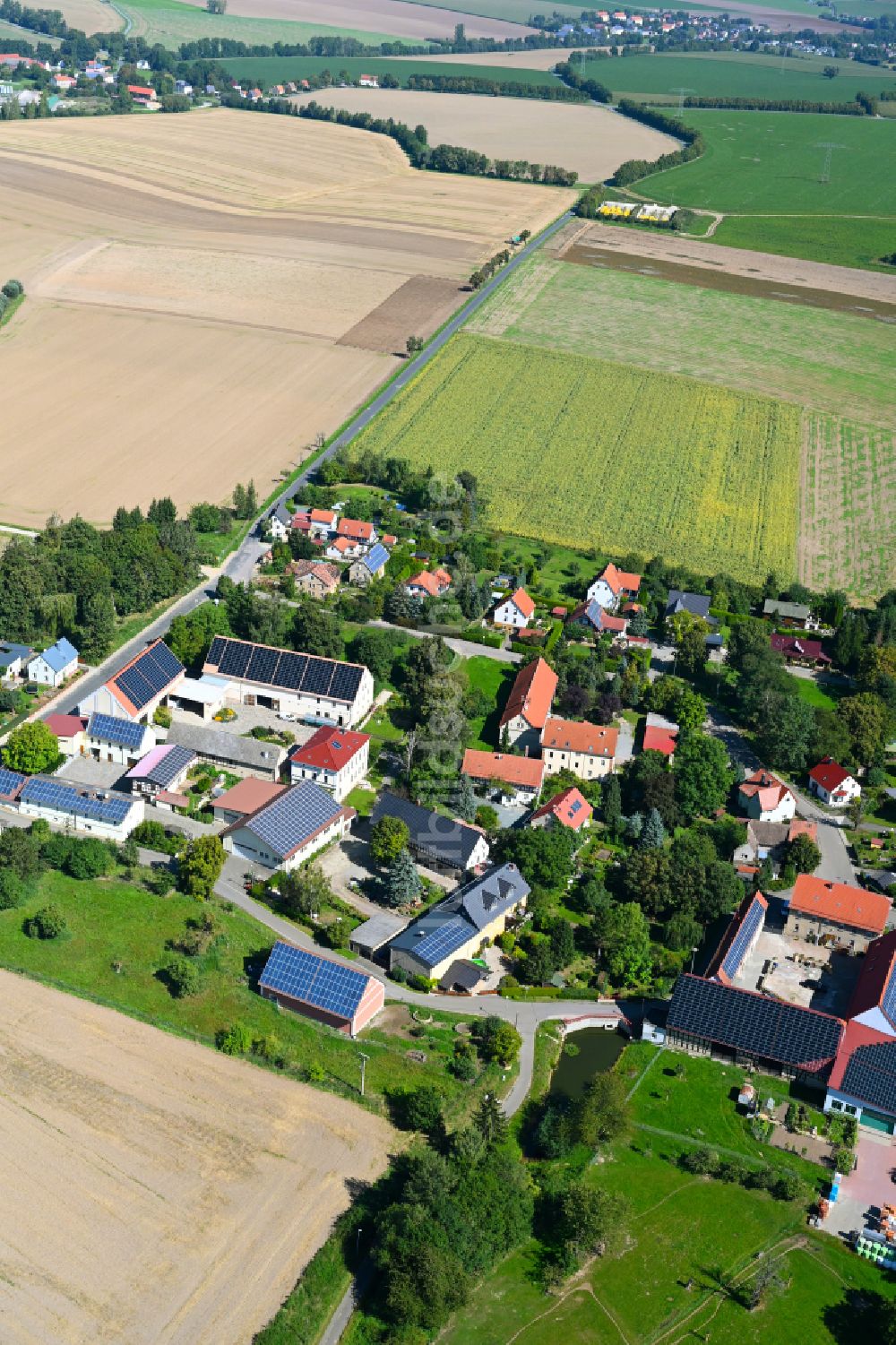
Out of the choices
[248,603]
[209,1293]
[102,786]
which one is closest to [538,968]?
[209,1293]

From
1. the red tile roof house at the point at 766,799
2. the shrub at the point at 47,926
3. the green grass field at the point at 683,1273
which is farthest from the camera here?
the red tile roof house at the point at 766,799

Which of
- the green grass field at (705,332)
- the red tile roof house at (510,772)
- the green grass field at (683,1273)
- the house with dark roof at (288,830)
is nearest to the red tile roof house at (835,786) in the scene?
the red tile roof house at (510,772)

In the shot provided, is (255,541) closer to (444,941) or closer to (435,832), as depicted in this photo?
(435,832)

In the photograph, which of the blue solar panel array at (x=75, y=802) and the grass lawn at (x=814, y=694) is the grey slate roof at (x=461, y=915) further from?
the grass lawn at (x=814, y=694)

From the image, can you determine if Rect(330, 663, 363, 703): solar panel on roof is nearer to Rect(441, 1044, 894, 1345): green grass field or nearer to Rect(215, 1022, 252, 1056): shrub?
Rect(215, 1022, 252, 1056): shrub

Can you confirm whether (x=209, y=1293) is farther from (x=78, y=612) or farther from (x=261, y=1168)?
(x=78, y=612)
